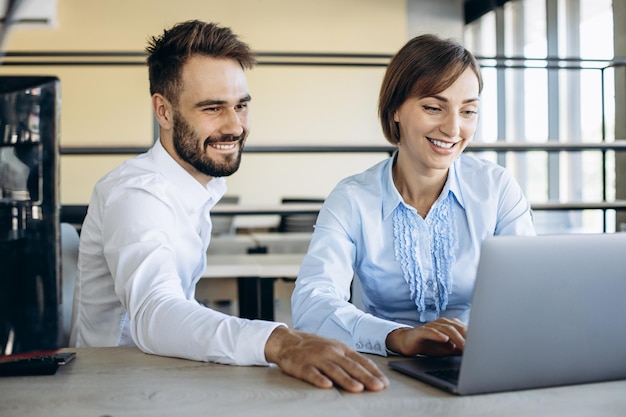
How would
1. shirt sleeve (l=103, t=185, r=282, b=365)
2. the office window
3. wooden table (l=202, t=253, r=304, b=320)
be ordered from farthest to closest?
the office window < wooden table (l=202, t=253, r=304, b=320) < shirt sleeve (l=103, t=185, r=282, b=365)

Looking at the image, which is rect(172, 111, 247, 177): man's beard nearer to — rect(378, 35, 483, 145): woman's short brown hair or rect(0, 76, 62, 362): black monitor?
rect(378, 35, 483, 145): woman's short brown hair

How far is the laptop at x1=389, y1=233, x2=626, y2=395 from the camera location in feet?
2.86

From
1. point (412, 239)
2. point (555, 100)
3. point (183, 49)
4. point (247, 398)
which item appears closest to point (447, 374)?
point (247, 398)

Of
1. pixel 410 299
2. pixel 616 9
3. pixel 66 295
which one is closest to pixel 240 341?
pixel 410 299

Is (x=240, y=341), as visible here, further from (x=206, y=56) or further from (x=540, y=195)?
(x=540, y=195)

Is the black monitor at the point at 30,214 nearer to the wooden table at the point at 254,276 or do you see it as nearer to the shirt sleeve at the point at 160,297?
the shirt sleeve at the point at 160,297

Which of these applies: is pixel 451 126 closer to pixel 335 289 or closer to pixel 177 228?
pixel 335 289

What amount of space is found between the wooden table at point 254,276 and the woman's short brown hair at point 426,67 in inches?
44.7

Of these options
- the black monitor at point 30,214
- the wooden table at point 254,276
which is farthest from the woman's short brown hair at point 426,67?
the wooden table at point 254,276

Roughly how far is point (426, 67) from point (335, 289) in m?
0.56

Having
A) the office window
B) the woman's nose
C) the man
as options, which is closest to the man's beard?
the man

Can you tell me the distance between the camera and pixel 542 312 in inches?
35.2

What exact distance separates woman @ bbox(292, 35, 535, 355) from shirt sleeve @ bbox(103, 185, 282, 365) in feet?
1.08

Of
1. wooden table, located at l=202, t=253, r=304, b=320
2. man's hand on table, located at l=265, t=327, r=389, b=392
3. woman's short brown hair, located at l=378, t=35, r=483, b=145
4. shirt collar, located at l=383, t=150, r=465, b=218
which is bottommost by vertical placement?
wooden table, located at l=202, t=253, r=304, b=320
